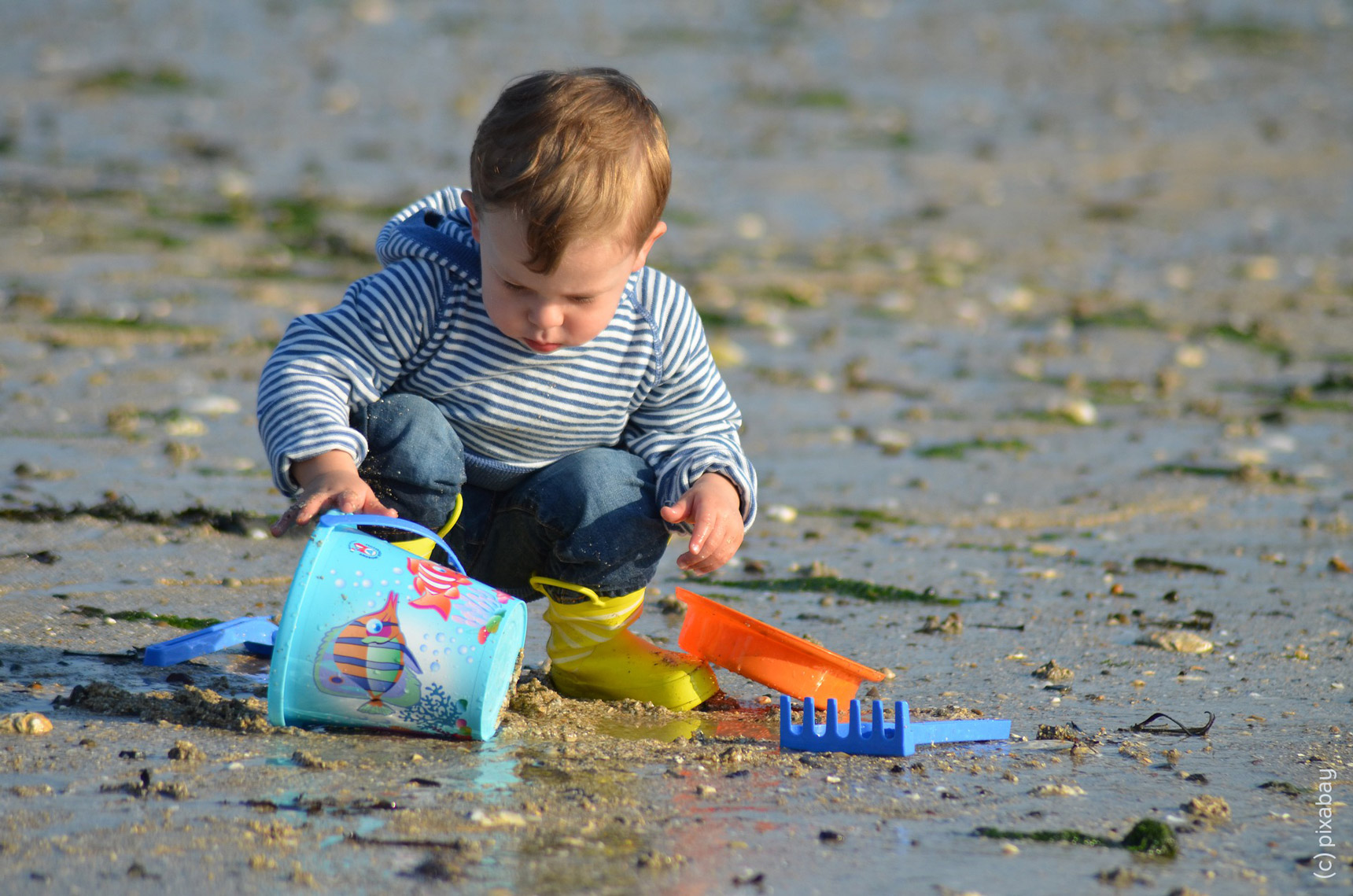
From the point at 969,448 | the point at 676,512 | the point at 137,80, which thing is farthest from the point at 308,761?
A: the point at 137,80

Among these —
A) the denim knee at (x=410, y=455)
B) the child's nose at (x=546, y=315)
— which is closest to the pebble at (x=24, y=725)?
the denim knee at (x=410, y=455)

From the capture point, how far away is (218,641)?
303 cm

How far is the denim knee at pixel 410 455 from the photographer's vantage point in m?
2.92

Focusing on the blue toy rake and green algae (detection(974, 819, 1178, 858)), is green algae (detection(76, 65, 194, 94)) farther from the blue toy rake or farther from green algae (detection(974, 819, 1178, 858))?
green algae (detection(974, 819, 1178, 858))

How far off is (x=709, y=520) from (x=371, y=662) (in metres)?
0.76

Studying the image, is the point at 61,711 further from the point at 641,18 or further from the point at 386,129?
the point at 641,18

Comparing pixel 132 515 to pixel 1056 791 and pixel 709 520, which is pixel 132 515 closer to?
pixel 709 520

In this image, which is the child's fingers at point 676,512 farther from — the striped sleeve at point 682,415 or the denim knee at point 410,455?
the denim knee at point 410,455

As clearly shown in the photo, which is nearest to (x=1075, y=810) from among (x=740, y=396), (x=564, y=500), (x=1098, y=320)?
(x=564, y=500)

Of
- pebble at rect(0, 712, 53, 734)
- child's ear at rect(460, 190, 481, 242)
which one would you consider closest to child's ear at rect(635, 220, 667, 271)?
child's ear at rect(460, 190, 481, 242)

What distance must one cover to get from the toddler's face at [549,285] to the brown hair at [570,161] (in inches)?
1.0

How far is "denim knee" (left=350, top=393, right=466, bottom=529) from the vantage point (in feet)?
9.58

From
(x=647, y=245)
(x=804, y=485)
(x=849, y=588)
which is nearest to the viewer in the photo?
(x=647, y=245)

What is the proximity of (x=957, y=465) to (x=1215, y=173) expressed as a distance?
7.74 metres
